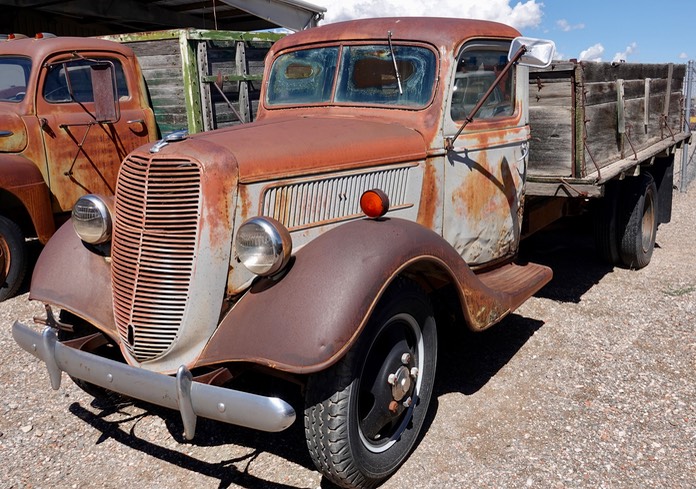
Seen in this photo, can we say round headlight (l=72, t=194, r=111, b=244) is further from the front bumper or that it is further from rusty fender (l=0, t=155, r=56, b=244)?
rusty fender (l=0, t=155, r=56, b=244)

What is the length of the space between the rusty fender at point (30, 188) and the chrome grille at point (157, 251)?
3.18 meters

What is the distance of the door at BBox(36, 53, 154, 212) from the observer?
586cm

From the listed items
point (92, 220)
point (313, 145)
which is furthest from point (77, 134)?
point (313, 145)

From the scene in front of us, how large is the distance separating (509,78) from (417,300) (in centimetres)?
182

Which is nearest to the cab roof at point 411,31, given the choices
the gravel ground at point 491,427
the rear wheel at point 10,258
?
the gravel ground at point 491,427

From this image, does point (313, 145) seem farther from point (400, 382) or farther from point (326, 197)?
point (400, 382)

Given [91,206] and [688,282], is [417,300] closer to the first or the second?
[91,206]

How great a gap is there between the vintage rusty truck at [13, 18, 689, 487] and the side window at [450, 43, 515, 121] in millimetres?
16

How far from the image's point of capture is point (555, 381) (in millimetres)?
3865

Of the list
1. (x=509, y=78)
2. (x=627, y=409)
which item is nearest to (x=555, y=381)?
(x=627, y=409)

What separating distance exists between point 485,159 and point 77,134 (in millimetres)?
3873

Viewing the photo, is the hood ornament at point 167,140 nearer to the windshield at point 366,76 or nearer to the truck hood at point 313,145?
the truck hood at point 313,145

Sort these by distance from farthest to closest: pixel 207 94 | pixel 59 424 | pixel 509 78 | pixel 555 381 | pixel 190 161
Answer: pixel 207 94 < pixel 509 78 < pixel 555 381 < pixel 59 424 < pixel 190 161

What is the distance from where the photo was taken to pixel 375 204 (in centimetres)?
295
